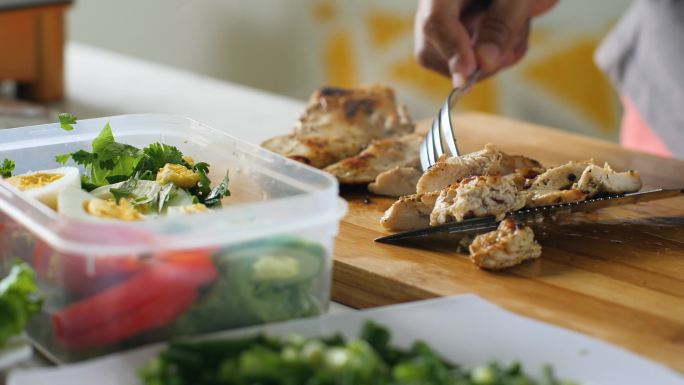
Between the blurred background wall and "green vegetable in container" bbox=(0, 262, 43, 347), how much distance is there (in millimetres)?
4344

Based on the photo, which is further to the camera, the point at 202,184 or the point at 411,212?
the point at 411,212

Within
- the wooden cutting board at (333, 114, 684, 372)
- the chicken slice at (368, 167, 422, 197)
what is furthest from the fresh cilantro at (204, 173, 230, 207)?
the chicken slice at (368, 167, 422, 197)

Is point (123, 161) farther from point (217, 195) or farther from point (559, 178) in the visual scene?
point (559, 178)

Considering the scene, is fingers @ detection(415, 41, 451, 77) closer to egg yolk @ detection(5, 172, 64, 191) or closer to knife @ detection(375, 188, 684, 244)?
knife @ detection(375, 188, 684, 244)

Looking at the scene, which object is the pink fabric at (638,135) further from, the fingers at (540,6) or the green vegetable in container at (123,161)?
the green vegetable in container at (123,161)

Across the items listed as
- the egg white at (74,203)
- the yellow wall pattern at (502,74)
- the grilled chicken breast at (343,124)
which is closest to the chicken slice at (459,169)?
the grilled chicken breast at (343,124)

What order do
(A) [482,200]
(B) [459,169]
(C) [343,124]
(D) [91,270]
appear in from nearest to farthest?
(D) [91,270] < (A) [482,200] < (B) [459,169] < (C) [343,124]

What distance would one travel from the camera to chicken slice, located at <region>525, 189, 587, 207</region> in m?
1.97

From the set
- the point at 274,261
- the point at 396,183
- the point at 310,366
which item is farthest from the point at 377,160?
the point at 310,366

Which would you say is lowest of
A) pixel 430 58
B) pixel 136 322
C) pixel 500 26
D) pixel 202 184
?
pixel 136 322

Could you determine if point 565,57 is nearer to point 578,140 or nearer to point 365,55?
point 365,55

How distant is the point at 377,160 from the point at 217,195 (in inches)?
28.3

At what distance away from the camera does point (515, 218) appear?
1.92 metres

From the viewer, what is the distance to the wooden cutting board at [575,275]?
5.31ft
